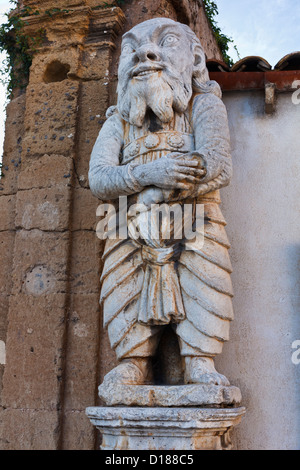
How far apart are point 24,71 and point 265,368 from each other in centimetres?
309

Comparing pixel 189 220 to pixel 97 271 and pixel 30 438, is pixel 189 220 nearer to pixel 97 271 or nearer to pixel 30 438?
pixel 97 271

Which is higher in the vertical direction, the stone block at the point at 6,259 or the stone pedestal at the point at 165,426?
the stone block at the point at 6,259

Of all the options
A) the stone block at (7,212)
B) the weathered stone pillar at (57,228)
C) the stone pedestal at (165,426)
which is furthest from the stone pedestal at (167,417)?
the stone block at (7,212)

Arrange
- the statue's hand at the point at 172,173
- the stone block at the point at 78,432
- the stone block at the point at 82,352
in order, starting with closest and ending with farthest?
the statue's hand at the point at 172,173 < the stone block at the point at 78,432 < the stone block at the point at 82,352

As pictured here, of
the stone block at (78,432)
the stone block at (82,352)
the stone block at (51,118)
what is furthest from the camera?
the stone block at (51,118)

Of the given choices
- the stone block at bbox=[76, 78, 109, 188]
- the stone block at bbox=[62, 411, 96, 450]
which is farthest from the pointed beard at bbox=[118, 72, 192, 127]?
the stone block at bbox=[62, 411, 96, 450]

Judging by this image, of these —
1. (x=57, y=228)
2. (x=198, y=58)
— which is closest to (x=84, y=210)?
(x=57, y=228)

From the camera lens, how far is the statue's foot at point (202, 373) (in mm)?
2916

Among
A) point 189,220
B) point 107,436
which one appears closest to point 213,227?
point 189,220

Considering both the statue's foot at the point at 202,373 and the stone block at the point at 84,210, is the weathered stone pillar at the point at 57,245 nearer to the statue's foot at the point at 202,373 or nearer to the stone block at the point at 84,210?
the stone block at the point at 84,210

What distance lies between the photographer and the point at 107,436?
293 cm

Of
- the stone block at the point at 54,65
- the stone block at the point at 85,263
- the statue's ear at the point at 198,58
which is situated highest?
the stone block at the point at 54,65

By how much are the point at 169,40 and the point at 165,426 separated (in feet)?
7.47

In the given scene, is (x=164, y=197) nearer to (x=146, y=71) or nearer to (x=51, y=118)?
(x=146, y=71)
